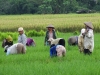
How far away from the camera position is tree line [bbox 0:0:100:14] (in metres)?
74.3

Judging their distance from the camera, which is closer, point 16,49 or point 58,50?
point 58,50

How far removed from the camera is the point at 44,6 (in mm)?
72812

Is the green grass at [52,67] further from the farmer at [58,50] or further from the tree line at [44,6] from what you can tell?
the tree line at [44,6]

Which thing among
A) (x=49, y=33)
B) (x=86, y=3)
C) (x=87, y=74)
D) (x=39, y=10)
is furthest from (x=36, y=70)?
(x=86, y=3)

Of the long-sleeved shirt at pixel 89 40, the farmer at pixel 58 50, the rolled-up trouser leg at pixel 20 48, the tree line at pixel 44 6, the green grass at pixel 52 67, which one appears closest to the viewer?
the green grass at pixel 52 67

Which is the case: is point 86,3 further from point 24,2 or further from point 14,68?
point 14,68

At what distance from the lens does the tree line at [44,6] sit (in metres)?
74.3

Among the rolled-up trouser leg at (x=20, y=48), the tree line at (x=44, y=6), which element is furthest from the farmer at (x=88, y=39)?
the tree line at (x=44, y=6)

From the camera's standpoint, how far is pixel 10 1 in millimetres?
78375

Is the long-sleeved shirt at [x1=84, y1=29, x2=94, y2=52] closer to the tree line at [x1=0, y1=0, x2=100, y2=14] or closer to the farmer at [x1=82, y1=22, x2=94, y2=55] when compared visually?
the farmer at [x1=82, y1=22, x2=94, y2=55]

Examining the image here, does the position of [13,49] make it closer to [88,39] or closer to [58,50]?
[58,50]

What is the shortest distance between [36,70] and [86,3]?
7239 centimetres

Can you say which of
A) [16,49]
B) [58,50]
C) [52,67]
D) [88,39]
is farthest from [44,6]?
[52,67]

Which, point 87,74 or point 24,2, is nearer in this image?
point 87,74
